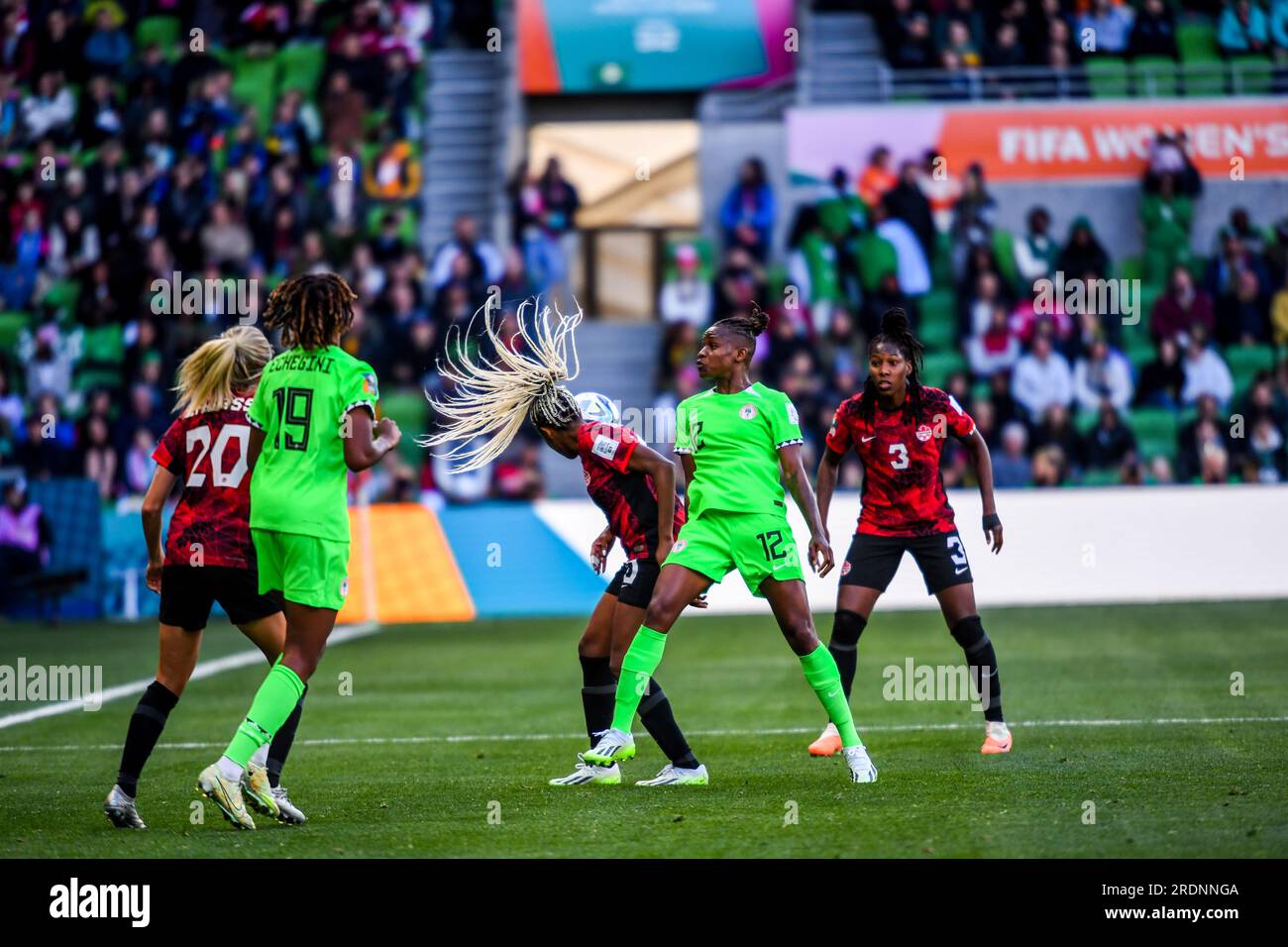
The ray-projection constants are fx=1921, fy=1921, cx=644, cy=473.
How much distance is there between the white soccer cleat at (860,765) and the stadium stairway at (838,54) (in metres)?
19.4

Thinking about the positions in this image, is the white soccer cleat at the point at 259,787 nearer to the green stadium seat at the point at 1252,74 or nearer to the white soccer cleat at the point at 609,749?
the white soccer cleat at the point at 609,749

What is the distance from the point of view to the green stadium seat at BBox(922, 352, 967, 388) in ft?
71.9

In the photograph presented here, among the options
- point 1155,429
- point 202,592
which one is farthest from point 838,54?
point 202,592

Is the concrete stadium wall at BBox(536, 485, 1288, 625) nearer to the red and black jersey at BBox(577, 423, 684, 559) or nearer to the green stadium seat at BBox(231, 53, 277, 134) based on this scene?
the red and black jersey at BBox(577, 423, 684, 559)

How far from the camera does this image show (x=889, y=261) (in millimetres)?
22688

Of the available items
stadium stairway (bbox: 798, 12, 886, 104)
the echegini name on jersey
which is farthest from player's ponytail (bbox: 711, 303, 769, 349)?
stadium stairway (bbox: 798, 12, 886, 104)

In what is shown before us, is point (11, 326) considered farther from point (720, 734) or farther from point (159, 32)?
point (720, 734)

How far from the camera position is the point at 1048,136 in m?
24.6

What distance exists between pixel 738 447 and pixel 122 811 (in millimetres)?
2942

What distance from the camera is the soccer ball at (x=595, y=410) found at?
8.52 meters

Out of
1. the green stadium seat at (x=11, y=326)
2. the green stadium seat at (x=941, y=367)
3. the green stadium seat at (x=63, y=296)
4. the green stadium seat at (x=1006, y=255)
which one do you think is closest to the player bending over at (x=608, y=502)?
the green stadium seat at (x=941, y=367)

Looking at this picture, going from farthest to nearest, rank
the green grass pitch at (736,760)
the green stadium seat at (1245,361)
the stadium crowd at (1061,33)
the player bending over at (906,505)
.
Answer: the stadium crowd at (1061,33) < the green stadium seat at (1245,361) < the player bending over at (906,505) < the green grass pitch at (736,760)

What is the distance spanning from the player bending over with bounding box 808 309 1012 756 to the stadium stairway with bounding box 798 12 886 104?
17721 millimetres
